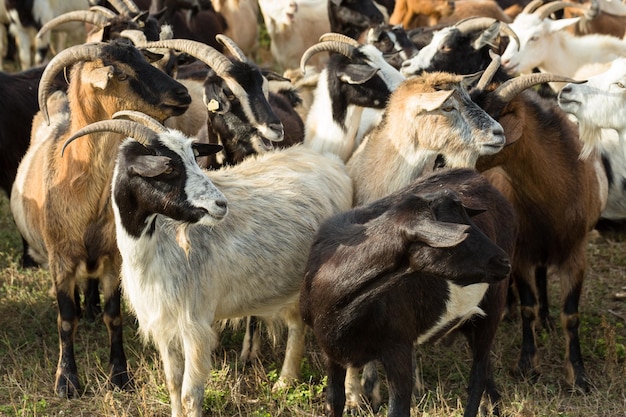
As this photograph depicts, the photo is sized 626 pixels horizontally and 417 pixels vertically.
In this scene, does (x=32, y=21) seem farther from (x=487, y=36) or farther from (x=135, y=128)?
(x=135, y=128)

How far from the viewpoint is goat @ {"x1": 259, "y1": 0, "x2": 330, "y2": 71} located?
1109cm

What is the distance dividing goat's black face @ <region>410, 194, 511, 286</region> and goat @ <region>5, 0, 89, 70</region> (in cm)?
806

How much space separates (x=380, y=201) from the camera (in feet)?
16.4

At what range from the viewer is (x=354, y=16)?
995 cm

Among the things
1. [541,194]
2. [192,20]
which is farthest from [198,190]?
[192,20]

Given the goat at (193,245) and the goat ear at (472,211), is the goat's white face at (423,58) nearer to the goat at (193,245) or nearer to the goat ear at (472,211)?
the goat at (193,245)

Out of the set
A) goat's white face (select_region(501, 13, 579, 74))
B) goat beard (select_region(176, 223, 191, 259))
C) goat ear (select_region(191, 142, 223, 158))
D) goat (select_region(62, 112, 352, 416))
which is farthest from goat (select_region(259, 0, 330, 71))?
goat beard (select_region(176, 223, 191, 259))

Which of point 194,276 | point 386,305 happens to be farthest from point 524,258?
point 194,276

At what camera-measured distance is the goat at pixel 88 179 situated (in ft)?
18.9

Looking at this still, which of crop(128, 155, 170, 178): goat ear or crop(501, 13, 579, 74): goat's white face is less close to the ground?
crop(128, 155, 170, 178): goat ear

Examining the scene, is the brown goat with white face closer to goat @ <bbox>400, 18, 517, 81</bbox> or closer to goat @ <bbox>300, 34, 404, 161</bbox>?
goat @ <bbox>300, 34, 404, 161</bbox>

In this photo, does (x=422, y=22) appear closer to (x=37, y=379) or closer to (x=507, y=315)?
(x=507, y=315)

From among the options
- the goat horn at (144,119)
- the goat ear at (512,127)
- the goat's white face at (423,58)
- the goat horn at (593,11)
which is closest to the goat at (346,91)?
the goat's white face at (423,58)

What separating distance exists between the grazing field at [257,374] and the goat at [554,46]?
2.73m
